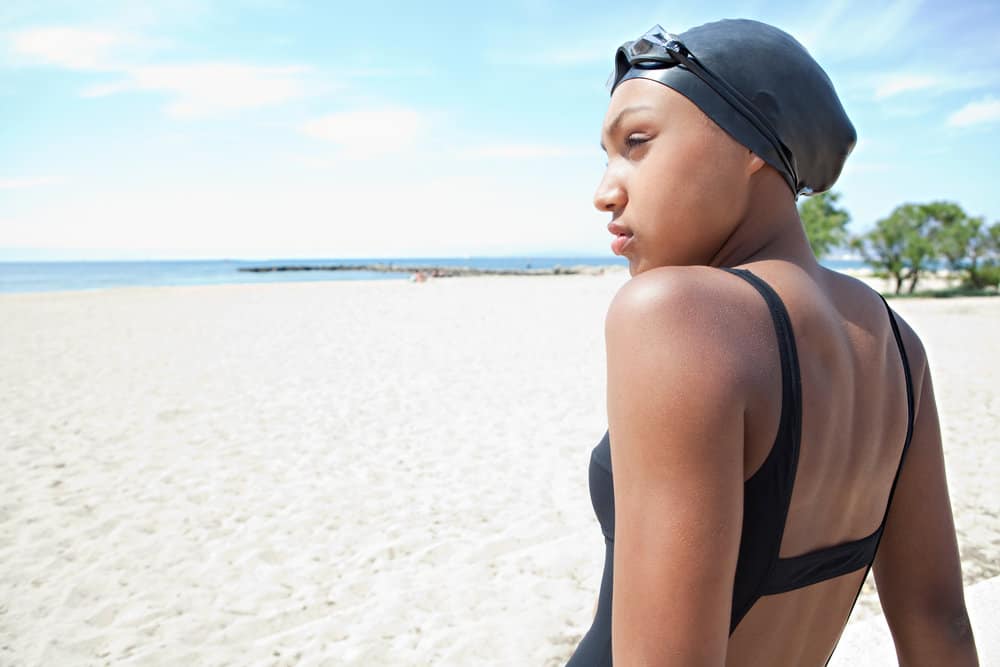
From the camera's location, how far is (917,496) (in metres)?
1.19

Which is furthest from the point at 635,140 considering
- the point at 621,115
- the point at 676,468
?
the point at 676,468

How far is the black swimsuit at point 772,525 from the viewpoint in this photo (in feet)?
2.69

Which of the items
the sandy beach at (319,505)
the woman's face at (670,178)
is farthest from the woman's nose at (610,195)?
the sandy beach at (319,505)

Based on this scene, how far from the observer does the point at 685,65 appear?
0.94 m

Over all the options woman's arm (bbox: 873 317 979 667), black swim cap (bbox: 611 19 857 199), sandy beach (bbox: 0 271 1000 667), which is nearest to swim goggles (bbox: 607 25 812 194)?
black swim cap (bbox: 611 19 857 199)

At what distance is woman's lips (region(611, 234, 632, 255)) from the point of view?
3.20 ft

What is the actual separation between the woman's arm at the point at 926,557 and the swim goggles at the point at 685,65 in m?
0.49

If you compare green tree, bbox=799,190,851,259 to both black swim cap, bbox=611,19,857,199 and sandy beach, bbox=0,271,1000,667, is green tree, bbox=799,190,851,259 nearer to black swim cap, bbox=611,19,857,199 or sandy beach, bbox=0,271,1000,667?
sandy beach, bbox=0,271,1000,667


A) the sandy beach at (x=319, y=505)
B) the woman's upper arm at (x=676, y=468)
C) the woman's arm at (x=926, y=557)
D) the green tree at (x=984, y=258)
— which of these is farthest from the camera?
the green tree at (x=984, y=258)

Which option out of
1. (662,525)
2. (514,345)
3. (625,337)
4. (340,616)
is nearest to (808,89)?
(625,337)

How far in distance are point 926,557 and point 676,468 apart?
0.78 m

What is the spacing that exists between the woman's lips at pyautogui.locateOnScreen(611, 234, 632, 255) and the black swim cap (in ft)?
0.64

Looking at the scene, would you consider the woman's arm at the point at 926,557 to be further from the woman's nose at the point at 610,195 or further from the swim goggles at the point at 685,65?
the woman's nose at the point at 610,195

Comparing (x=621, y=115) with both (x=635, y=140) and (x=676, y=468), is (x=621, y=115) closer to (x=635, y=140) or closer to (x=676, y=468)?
(x=635, y=140)
